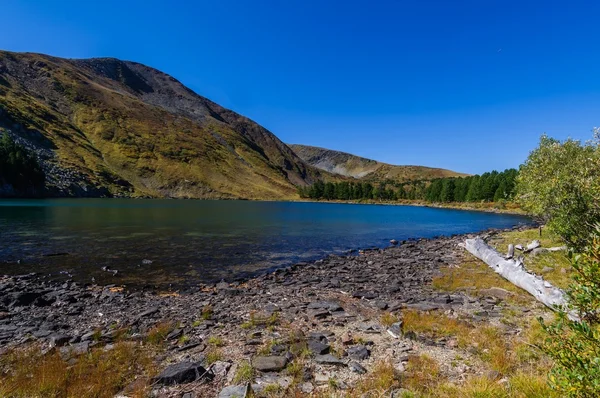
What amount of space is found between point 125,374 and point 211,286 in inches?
515

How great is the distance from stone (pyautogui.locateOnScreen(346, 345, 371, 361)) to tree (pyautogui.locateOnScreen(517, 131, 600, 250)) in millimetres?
7087

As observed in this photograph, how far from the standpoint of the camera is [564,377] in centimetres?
486

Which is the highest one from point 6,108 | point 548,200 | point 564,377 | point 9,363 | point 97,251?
point 6,108

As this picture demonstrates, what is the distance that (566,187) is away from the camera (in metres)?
19.1

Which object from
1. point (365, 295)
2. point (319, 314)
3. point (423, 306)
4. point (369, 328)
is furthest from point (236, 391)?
point (365, 295)

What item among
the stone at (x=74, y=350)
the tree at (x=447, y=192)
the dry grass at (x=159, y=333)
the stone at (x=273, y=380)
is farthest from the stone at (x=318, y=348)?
the tree at (x=447, y=192)

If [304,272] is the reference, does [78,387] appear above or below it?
above

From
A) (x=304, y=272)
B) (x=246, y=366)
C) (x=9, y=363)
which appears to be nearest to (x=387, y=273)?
(x=304, y=272)

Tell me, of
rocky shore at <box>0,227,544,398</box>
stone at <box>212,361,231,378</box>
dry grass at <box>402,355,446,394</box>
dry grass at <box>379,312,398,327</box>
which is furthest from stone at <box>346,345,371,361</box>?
stone at <box>212,361,231,378</box>

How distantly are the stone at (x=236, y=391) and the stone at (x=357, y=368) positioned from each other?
10.7ft

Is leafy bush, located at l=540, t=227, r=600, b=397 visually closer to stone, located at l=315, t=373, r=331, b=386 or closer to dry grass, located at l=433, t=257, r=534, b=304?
stone, located at l=315, t=373, r=331, b=386

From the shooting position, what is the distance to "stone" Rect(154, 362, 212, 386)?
9.11 metres

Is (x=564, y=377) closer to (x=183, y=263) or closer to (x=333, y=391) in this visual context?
(x=333, y=391)

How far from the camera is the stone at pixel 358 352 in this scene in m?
10.5
